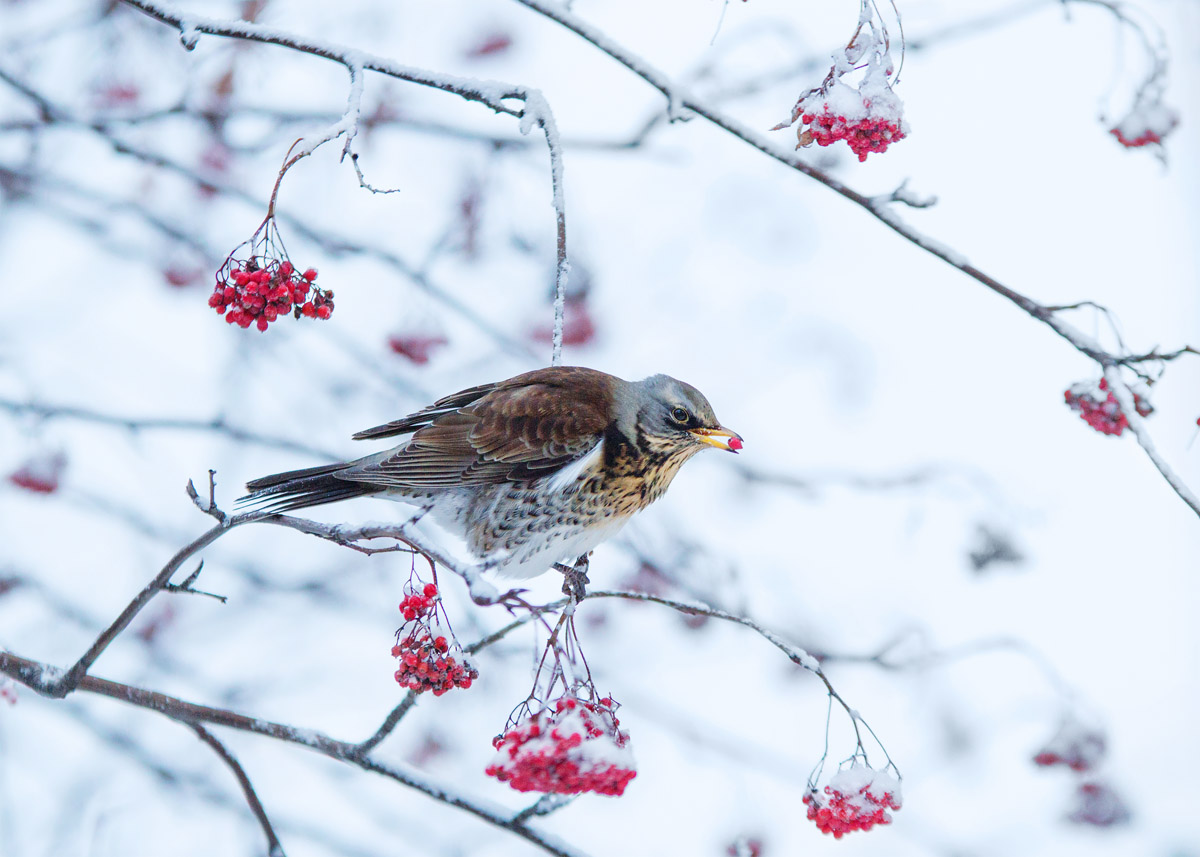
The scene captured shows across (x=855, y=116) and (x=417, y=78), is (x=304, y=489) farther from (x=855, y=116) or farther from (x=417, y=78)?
(x=855, y=116)

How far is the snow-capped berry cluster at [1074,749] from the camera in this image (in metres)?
4.01

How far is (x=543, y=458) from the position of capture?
3156mm

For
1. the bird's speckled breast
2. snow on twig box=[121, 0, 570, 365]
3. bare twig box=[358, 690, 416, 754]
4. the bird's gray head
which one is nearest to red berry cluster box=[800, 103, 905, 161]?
snow on twig box=[121, 0, 570, 365]

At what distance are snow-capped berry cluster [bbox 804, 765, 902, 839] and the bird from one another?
1077 millimetres

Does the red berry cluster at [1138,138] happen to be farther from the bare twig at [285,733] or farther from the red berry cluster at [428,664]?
the bare twig at [285,733]

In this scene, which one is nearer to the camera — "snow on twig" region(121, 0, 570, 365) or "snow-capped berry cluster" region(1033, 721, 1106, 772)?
"snow on twig" region(121, 0, 570, 365)

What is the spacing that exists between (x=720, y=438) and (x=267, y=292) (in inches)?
57.5

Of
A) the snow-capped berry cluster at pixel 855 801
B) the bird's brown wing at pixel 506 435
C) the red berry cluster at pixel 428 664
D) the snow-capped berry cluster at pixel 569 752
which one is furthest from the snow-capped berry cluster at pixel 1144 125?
the red berry cluster at pixel 428 664

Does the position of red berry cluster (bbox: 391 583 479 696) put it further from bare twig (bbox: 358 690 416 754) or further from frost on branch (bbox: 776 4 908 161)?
frost on branch (bbox: 776 4 908 161)

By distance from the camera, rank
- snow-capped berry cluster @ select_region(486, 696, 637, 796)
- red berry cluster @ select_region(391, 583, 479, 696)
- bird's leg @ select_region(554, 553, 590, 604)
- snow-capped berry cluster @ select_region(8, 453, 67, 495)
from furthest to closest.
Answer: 1. snow-capped berry cluster @ select_region(8, 453, 67, 495)
2. bird's leg @ select_region(554, 553, 590, 604)
3. red berry cluster @ select_region(391, 583, 479, 696)
4. snow-capped berry cluster @ select_region(486, 696, 637, 796)

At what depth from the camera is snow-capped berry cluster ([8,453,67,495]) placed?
4.48 m

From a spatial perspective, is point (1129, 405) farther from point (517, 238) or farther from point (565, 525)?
point (517, 238)

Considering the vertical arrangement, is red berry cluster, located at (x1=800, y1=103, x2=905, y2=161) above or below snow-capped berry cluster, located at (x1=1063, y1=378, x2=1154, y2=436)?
above

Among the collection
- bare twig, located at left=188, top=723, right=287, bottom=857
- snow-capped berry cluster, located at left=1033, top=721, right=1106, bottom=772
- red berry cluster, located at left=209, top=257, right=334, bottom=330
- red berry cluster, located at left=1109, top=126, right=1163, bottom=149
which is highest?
red berry cluster, located at left=1109, top=126, right=1163, bottom=149
